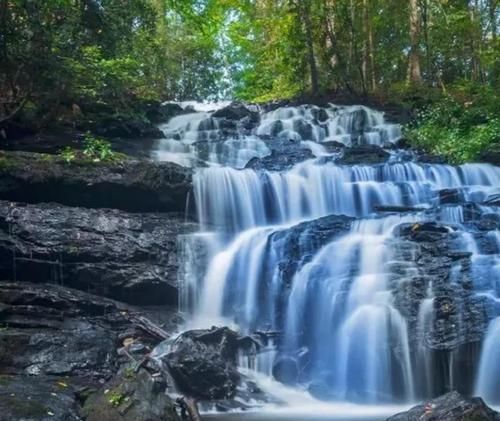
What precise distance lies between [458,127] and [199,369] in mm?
11783

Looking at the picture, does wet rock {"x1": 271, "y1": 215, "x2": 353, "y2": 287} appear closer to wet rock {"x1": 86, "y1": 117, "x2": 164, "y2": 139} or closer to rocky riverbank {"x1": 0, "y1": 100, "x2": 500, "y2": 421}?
rocky riverbank {"x1": 0, "y1": 100, "x2": 500, "y2": 421}

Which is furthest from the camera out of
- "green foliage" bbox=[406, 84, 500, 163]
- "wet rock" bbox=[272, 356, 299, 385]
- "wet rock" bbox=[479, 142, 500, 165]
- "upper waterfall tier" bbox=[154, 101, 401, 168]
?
"upper waterfall tier" bbox=[154, 101, 401, 168]

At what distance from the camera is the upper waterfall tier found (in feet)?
51.2

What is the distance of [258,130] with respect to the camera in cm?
1775

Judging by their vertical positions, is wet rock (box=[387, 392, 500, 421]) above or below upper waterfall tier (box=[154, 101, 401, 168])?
below

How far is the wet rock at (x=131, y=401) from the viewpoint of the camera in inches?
236

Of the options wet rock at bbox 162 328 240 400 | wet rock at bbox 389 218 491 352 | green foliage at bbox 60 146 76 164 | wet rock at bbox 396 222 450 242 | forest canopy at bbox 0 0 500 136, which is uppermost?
forest canopy at bbox 0 0 500 136

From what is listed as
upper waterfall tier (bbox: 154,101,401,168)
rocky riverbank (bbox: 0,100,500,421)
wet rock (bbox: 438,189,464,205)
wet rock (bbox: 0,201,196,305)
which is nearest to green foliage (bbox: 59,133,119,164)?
rocky riverbank (bbox: 0,100,500,421)

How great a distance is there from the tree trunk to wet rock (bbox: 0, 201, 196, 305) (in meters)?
12.8

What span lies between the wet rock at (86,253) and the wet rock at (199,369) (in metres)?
2.23

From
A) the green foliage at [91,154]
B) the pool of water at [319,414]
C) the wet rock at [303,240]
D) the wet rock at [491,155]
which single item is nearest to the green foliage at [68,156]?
the green foliage at [91,154]

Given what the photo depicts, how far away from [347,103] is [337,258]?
10831 millimetres

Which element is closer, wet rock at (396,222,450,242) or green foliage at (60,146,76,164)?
wet rock at (396,222,450,242)

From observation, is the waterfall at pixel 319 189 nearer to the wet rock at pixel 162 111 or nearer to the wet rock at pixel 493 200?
the wet rock at pixel 493 200
